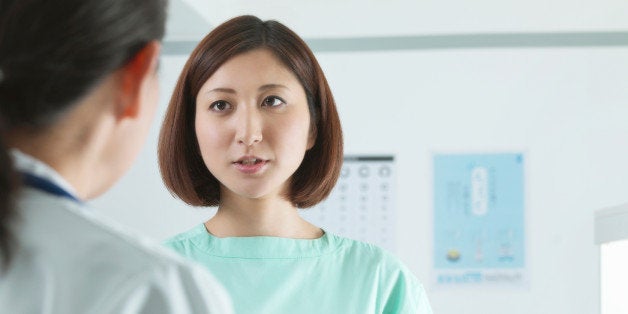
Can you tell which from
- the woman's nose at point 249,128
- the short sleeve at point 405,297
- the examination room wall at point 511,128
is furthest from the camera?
the examination room wall at point 511,128

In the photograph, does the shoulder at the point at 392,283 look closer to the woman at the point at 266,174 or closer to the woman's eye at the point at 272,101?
the woman at the point at 266,174

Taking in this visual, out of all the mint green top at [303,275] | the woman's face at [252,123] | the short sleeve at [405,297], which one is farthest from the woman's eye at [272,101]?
the short sleeve at [405,297]

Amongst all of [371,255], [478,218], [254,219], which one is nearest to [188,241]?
[254,219]

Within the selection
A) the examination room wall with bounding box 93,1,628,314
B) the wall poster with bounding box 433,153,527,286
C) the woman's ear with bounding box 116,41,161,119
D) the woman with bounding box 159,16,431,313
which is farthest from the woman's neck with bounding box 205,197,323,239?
the wall poster with bounding box 433,153,527,286

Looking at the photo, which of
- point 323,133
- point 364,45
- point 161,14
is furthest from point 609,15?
point 161,14

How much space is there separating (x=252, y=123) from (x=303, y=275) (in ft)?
0.97

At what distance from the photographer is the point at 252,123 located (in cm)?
155

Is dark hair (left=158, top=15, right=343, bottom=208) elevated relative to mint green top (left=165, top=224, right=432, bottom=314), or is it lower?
elevated

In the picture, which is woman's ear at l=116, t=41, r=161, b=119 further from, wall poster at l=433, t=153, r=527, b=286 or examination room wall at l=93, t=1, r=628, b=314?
wall poster at l=433, t=153, r=527, b=286

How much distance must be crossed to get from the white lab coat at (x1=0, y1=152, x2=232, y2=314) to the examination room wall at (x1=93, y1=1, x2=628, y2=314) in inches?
87.0

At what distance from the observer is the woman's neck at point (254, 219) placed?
1662mm

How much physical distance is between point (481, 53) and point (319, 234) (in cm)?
150

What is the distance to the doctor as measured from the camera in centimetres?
76

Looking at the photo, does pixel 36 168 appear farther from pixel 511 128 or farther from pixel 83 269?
pixel 511 128
